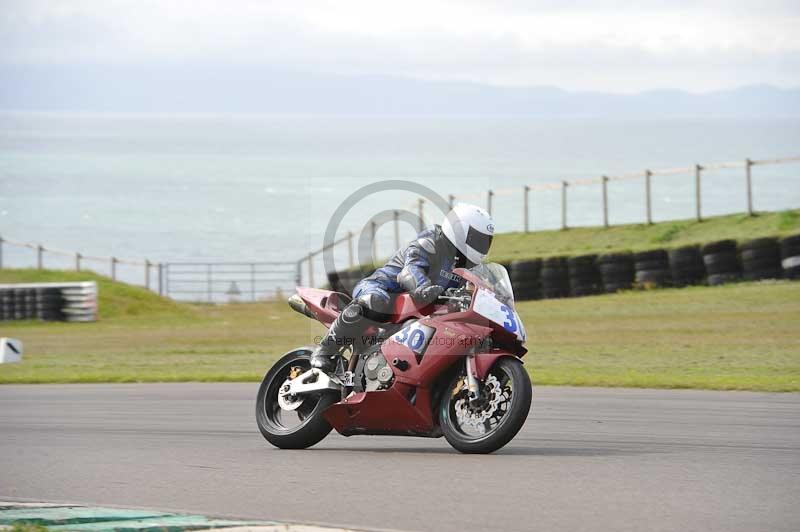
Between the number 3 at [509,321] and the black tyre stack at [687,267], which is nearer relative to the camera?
the number 3 at [509,321]

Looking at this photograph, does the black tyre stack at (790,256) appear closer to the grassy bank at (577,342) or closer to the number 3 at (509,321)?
the grassy bank at (577,342)

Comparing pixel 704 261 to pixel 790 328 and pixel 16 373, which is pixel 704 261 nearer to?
pixel 790 328

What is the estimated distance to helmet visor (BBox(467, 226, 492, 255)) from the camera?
28.9ft

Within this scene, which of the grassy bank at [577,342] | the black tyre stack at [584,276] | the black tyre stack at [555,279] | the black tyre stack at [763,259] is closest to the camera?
the grassy bank at [577,342]

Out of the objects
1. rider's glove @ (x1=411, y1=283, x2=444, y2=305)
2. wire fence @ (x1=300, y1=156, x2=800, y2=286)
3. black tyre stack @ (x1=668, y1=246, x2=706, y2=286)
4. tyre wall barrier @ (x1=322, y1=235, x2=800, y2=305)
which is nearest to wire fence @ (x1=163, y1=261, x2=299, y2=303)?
wire fence @ (x1=300, y1=156, x2=800, y2=286)

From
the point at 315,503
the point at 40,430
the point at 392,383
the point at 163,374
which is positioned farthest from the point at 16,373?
the point at 315,503

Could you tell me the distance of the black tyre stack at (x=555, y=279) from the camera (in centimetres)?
2777

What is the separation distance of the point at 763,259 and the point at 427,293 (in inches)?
730

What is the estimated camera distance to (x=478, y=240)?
884cm

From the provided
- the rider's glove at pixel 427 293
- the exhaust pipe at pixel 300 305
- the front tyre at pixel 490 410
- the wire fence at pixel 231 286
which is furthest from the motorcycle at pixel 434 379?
the wire fence at pixel 231 286

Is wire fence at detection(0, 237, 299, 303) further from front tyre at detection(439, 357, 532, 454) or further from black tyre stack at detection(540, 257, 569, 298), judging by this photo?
front tyre at detection(439, 357, 532, 454)

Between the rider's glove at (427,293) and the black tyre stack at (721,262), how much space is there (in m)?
18.6

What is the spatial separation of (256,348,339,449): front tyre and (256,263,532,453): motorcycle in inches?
0.4

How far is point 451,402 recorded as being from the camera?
868cm
